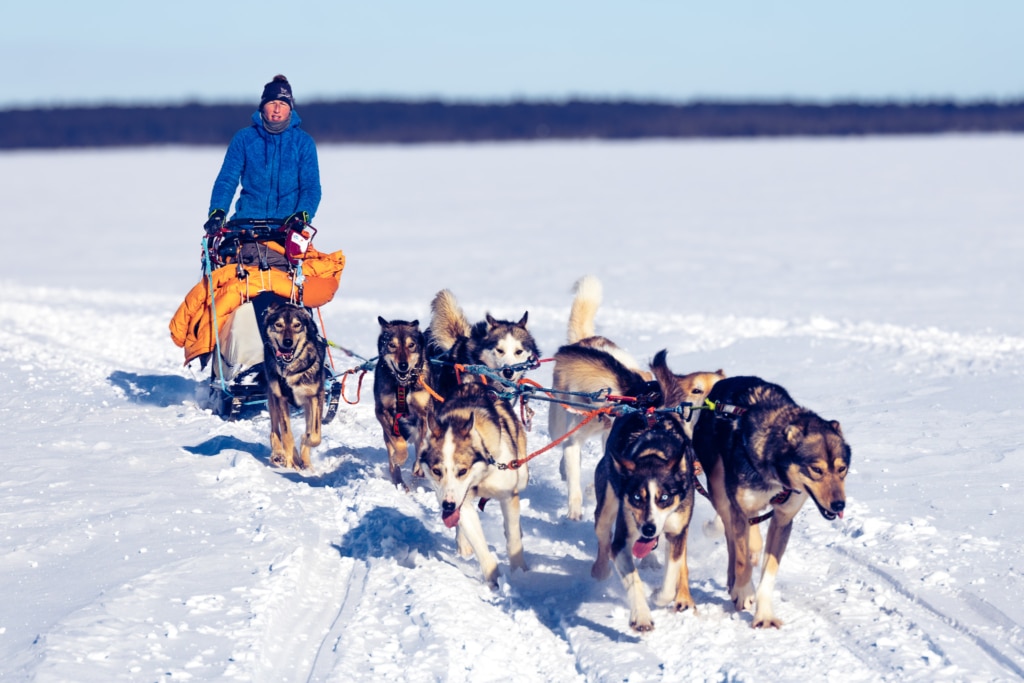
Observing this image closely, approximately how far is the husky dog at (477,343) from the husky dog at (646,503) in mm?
1299

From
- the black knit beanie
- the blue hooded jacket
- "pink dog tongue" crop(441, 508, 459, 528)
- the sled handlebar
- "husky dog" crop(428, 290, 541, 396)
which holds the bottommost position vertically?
"pink dog tongue" crop(441, 508, 459, 528)

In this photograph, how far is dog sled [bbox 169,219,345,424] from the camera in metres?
6.68

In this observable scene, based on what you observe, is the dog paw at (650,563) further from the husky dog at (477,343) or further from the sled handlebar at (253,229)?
the sled handlebar at (253,229)

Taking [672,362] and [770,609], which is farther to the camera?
[672,362]

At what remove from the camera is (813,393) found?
774 centimetres

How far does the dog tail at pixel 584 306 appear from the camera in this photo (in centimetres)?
593

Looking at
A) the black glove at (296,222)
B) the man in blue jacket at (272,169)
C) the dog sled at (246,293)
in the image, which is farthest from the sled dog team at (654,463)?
the man in blue jacket at (272,169)

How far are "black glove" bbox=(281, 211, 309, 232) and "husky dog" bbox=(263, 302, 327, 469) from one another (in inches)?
31.1

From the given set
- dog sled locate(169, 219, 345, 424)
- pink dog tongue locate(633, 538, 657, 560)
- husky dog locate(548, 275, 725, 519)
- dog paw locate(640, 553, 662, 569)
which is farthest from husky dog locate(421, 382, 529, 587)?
dog sled locate(169, 219, 345, 424)

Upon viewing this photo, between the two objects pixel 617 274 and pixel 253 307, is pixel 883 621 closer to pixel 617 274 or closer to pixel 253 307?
pixel 253 307

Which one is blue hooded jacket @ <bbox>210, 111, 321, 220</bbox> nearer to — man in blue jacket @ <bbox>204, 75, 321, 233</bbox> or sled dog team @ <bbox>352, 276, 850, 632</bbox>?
man in blue jacket @ <bbox>204, 75, 321, 233</bbox>

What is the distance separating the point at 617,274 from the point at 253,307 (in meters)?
8.19

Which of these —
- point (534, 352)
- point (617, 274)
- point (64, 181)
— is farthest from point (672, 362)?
point (64, 181)

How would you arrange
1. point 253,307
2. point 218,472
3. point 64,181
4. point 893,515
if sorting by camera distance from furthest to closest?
1. point 64,181
2. point 253,307
3. point 218,472
4. point 893,515
